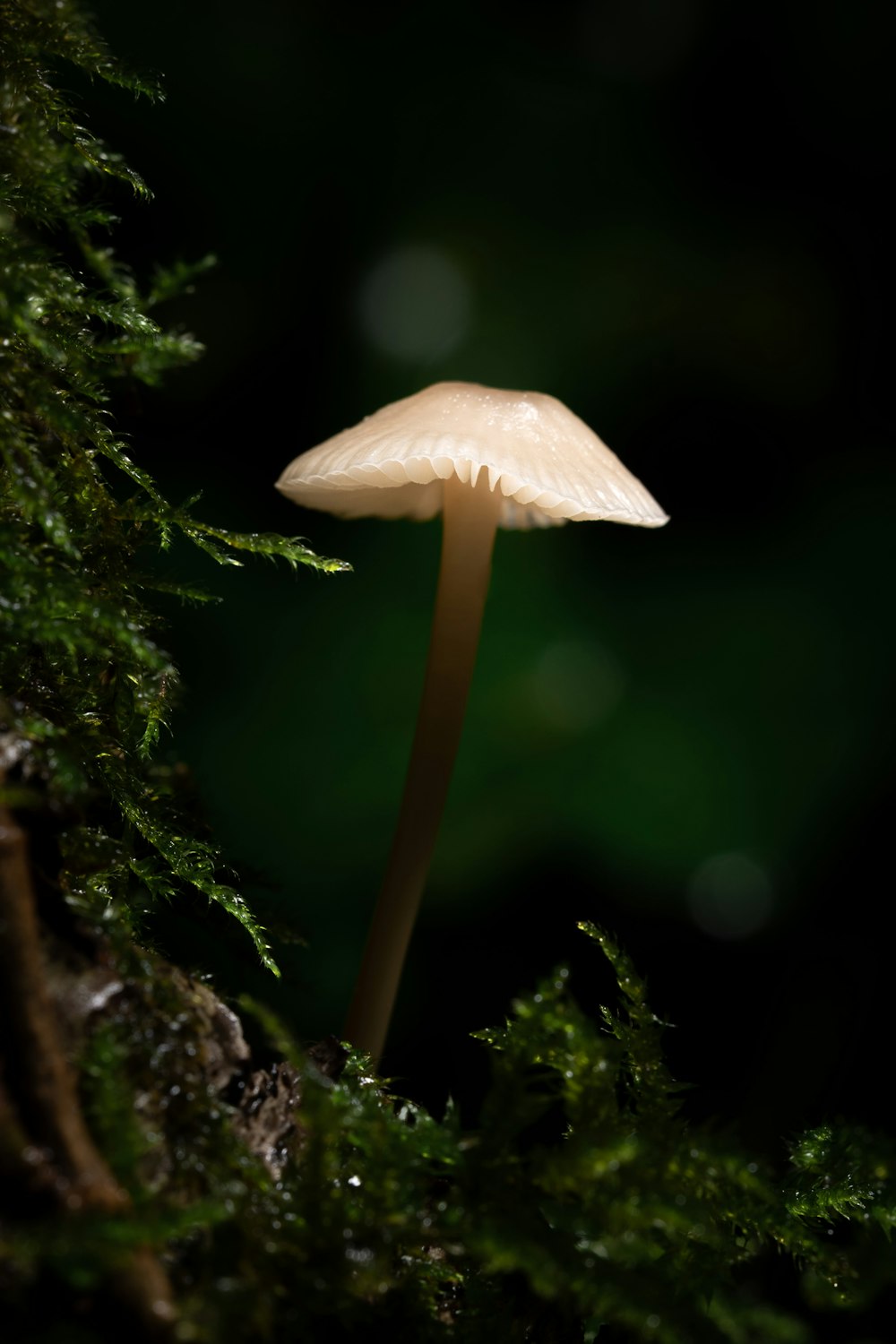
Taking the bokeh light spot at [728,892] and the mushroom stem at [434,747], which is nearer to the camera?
the mushroom stem at [434,747]

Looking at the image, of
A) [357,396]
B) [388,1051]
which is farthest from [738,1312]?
[357,396]

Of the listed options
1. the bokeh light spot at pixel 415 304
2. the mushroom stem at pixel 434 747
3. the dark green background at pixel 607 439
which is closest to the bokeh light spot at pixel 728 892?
the dark green background at pixel 607 439

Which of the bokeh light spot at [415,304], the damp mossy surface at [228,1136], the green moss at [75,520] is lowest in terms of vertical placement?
the damp mossy surface at [228,1136]

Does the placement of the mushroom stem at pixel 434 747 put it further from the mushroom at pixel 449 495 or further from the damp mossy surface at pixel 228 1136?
the damp mossy surface at pixel 228 1136

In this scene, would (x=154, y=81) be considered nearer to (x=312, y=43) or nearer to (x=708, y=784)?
(x=312, y=43)

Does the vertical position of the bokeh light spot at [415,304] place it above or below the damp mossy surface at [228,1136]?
above

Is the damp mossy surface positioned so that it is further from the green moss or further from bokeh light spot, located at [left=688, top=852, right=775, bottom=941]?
bokeh light spot, located at [left=688, top=852, right=775, bottom=941]

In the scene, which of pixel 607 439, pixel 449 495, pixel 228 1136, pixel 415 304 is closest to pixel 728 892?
pixel 607 439

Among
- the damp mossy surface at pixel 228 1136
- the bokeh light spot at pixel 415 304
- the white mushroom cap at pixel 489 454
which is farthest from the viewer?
the bokeh light spot at pixel 415 304
